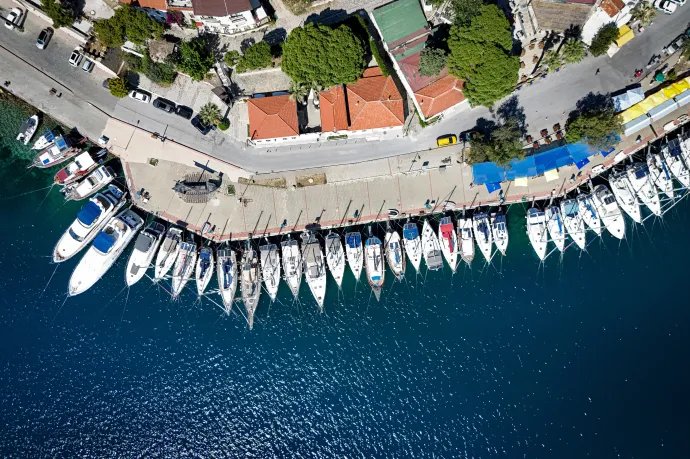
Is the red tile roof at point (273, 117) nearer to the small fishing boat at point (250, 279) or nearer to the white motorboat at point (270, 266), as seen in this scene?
the white motorboat at point (270, 266)

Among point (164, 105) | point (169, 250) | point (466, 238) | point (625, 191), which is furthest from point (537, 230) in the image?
point (164, 105)

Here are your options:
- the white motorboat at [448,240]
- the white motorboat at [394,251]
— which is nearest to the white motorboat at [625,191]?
the white motorboat at [448,240]

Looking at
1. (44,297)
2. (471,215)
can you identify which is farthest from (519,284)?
(44,297)

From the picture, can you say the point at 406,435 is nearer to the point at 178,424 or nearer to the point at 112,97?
the point at 178,424

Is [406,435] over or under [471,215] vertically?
under

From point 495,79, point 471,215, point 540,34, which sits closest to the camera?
point 495,79

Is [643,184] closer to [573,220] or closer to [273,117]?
[573,220]

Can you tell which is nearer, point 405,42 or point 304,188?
point 405,42
